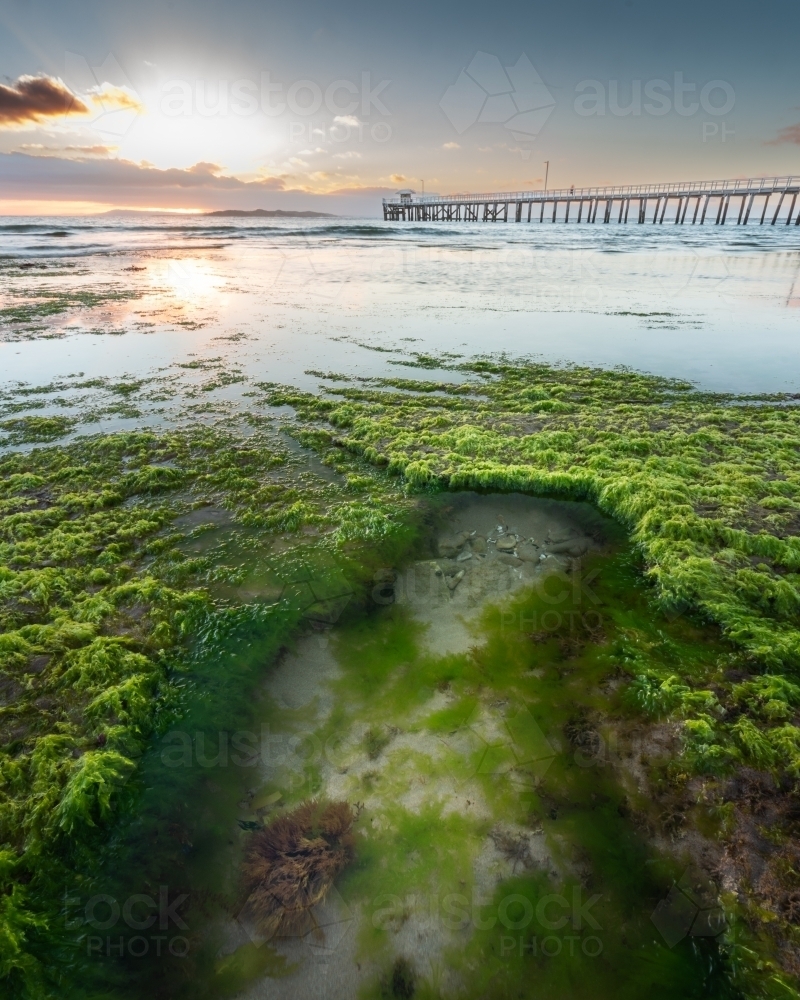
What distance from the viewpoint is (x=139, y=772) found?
10.2 ft

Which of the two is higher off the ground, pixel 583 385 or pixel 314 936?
pixel 583 385

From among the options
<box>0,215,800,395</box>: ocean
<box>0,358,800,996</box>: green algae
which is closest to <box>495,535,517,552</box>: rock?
<box>0,358,800,996</box>: green algae

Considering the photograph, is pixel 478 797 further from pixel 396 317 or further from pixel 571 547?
pixel 396 317

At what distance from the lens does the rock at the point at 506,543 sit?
5148 millimetres

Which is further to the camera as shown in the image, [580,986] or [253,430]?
[253,430]

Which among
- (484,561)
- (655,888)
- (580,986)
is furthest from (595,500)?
(580,986)

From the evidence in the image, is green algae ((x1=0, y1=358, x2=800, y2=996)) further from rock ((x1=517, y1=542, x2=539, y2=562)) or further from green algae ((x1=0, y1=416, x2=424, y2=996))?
rock ((x1=517, y1=542, x2=539, y2=562))

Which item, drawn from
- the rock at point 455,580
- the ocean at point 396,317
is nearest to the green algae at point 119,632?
the rock at point 455,580

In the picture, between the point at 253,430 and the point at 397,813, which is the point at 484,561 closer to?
the point at 397,813

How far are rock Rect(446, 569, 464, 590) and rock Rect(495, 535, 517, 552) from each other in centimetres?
58

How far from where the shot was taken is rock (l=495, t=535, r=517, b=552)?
16.9ft

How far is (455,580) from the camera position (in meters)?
4.75

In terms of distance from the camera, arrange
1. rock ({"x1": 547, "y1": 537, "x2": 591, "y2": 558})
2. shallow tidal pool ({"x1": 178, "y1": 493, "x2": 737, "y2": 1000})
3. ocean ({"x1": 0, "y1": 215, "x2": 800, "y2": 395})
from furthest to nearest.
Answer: ocean ({"x1": 0, "y1": 215, "x2": 800, "y2": 395}) → rock ({"x1": 547, "y1": 537, "x2": 591, "y2": 558}) → shallow tidal pool ({"x1": 178, "y1": 493, "x2": 737, "y2": 1000})

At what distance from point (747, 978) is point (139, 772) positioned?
134 inches
